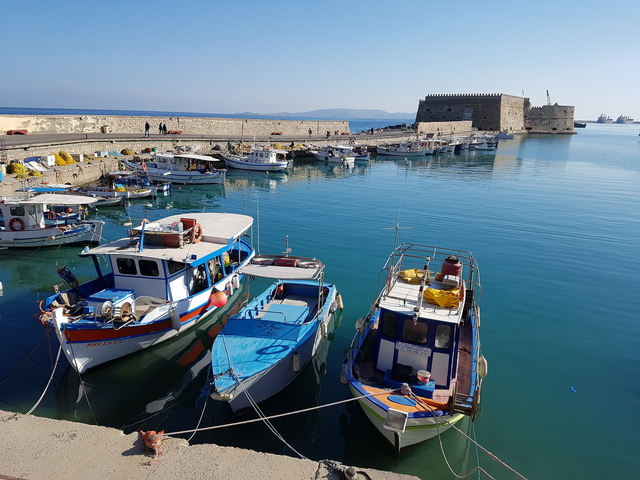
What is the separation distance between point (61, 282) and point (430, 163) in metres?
51.5

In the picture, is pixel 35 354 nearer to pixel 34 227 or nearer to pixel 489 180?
pixel 34 227

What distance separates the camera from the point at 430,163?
59188 millimetres

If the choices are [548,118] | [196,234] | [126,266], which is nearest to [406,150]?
[196,234]

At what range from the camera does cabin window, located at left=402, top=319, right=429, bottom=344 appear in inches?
346

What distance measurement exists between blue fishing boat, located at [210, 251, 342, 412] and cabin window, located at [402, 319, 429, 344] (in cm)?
259

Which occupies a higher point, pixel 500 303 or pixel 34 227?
pixel 34 227

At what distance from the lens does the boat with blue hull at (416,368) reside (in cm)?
789

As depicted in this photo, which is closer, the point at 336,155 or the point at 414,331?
the point at 414,331

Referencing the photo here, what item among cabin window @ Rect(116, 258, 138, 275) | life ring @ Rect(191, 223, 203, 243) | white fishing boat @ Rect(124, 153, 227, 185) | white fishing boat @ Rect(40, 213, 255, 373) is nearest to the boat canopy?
white fishing boat @ Rect(40, 213, 255, 373)

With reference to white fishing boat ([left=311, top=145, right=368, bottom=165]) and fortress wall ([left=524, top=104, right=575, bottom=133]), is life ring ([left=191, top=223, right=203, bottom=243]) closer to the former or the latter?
white fishing boat ([left=311, top=145, right=368, bottom=165])

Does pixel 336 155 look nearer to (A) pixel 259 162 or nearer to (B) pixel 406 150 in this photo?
(A) pixel 259 162

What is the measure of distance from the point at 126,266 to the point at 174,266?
1312 mm

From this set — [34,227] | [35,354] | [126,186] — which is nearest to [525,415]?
[35,354]

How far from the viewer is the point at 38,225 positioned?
1945 cm
